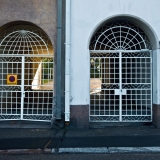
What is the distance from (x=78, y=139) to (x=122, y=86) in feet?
9.24

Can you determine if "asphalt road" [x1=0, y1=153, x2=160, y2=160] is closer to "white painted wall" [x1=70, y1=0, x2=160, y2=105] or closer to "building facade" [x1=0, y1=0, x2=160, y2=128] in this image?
"building facade" [x1=0, y1=0, x2=160, y2=128]

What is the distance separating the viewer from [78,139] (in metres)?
5.92

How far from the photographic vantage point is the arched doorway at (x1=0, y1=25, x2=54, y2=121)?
306 inches

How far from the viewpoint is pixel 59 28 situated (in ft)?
23.6

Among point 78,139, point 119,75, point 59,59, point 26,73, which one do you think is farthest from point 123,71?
point 26,73

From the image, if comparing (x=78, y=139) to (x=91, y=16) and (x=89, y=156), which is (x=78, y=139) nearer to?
(x=89, y=156)

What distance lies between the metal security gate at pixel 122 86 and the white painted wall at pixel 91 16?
2.41 ft

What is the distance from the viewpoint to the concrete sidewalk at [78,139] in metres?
5.23

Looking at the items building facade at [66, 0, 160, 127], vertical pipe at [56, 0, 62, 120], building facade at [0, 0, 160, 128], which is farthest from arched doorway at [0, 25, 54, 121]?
building facade at [66, 0, 160, 127]

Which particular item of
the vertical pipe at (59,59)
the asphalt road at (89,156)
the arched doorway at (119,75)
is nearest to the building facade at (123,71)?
the arched doorway at (119,75)

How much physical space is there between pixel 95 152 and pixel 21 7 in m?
5.41

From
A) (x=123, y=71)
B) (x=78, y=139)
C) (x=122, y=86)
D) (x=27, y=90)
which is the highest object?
(x=123, y=71)

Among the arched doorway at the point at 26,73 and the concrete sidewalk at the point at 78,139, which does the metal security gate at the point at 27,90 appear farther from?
the concrete sidewalk at the point at 78,139

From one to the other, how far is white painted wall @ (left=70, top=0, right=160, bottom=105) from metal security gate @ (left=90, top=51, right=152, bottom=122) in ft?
2.41
